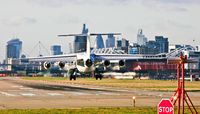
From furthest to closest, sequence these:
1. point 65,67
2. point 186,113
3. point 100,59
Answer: point 65,67 < point 100,59 < point 186,113

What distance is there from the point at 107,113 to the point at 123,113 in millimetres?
897

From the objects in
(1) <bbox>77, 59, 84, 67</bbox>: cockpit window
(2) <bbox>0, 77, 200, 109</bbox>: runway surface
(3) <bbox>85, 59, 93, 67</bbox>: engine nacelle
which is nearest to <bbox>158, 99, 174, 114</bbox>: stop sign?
(2) <bbox>0, 77, 200, 109</bbox>: runway surface

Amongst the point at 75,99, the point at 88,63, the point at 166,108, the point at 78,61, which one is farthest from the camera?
the point at 78,61

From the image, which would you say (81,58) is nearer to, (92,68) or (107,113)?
(92,68)

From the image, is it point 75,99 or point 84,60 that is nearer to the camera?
point 75,99

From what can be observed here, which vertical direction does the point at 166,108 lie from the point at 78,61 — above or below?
below

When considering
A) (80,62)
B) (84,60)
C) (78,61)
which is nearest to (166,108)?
(84,60)

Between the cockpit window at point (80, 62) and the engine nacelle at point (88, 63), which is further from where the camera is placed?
the cockpit window at point (80, 62)

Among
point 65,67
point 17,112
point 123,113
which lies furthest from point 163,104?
point 65,67

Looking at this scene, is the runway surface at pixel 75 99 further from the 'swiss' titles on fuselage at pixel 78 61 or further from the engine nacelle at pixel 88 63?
the 'swiss' titles on fuselage at pixel 78 61

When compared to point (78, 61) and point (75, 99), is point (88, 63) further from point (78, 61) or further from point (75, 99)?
point (75, 99)

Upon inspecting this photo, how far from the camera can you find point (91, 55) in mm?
86000

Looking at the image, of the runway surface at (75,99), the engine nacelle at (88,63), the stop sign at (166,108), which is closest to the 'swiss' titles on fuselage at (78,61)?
the engine nacelle at (88,63)

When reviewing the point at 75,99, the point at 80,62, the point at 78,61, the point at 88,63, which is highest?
the point at 78,61
